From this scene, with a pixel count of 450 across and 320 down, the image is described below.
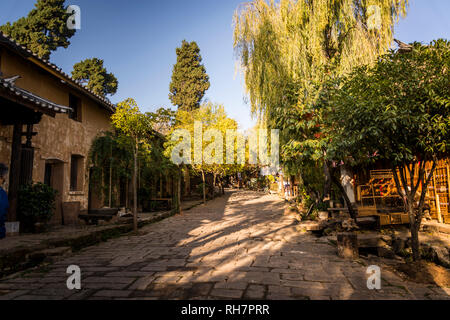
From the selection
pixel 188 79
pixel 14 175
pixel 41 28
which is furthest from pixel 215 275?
pixel 188 79

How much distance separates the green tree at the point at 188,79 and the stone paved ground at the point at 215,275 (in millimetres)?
26988

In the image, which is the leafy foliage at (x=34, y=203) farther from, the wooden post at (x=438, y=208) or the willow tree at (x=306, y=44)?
the wooden post at (x=438, y=208)

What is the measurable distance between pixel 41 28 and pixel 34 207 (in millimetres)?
18424

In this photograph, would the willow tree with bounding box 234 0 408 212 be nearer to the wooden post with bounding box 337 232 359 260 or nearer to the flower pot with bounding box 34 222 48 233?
the wooden post with bounding box 337 232 359 260

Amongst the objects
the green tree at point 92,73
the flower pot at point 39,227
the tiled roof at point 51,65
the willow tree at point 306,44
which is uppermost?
the green tree at point 92,73

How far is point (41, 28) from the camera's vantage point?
763 inches

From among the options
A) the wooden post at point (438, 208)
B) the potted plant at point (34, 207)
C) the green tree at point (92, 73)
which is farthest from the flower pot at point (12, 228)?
the green tree at point (92, 73)

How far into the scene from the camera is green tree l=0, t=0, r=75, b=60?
→ 1883 centimetres

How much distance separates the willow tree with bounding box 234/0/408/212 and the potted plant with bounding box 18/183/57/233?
650 cm

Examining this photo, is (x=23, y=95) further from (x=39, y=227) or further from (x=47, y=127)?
(x=39, y=227)

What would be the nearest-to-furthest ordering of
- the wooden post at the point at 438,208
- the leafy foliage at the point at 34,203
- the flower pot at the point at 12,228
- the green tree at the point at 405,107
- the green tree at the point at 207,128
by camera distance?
the green tree at the point at 405,107
the flower pot at the point at 12,228
the leafy foliage at the point at 34,203
the wooden post at the point at 438,208
the green tree at the point at 207,128

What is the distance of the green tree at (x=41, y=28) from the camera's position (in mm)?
18828

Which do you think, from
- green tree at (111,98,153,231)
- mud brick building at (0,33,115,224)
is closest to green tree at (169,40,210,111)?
mud brick building at (0,33,115,224)
